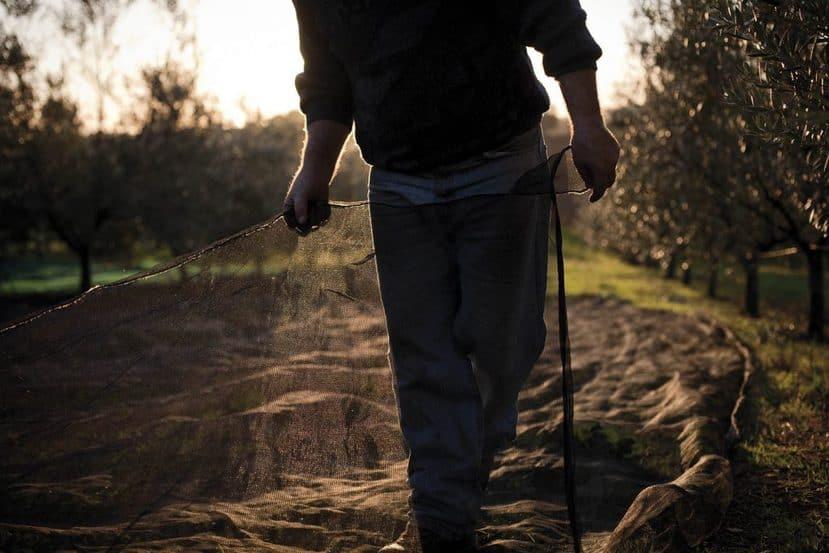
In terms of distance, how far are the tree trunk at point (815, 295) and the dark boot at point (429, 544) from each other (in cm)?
753

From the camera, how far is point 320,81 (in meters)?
3.11

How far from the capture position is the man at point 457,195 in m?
2.65

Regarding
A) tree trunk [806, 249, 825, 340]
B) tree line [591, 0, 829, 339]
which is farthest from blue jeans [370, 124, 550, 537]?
tree trunk [806, 249, 825, 340]

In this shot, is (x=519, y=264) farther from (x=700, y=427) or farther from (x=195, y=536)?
(x=700, y=427)

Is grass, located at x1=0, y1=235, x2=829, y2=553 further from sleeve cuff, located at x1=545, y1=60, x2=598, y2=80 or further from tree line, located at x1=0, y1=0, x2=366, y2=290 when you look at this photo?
tree line, located at x1=0, y1=0, x2=366, y2=290

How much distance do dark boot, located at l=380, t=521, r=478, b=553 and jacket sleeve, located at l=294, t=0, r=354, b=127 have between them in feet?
4.94

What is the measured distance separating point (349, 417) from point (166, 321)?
2.40 feet

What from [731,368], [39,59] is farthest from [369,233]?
[39,59]

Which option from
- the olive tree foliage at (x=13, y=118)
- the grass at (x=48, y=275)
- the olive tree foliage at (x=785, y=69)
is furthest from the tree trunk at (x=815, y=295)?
the olive tree foliage at (x=13, y=118)

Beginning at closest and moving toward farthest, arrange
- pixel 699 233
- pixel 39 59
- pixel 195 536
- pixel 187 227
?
pixel 195 536
pixel 699 233
pixel 39 59
pixel 187 227

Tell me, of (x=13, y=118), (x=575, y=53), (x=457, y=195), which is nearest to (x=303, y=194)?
(x=457, y=195)

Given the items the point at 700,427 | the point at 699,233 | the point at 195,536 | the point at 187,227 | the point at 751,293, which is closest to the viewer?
the point at 195,536

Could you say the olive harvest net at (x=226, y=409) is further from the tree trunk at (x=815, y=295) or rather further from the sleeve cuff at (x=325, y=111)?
the tree trunk at (x=815, y=295)

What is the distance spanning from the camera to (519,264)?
2742 millimetres
